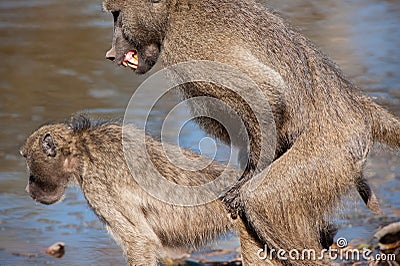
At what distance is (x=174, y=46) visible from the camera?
20.0ft

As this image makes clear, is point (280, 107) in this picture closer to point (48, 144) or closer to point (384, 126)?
point (384, 126)

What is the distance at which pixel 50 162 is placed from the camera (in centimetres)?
654

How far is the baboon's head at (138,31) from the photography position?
618 centimetres

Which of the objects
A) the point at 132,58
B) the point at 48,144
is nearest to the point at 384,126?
the point at 132,58

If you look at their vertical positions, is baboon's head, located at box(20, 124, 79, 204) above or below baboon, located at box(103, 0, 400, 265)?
below

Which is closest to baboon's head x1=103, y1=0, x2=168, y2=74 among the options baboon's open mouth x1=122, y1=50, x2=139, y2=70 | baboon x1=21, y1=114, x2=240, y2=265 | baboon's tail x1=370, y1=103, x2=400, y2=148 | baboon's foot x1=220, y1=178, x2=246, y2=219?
baboon's open mouth x1=122, y1=50, x2=139, y2=70

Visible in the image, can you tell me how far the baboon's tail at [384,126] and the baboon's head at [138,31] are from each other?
130 cm

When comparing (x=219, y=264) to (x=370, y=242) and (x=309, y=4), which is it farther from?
(x=309, y=4)

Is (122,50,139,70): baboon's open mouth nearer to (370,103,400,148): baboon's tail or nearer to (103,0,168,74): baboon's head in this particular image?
(103,0,168,74): baboon's head

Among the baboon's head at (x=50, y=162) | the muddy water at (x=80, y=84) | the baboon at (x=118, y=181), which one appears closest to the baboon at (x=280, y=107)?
the baboon at (x=118, y=181)

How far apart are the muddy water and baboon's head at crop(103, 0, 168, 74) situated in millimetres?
1621

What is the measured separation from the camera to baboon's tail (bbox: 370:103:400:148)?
6.11 metres

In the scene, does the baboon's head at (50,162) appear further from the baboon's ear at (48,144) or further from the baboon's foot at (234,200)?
the baboon's foot at (234,200)

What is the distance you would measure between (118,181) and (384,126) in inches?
62.9
